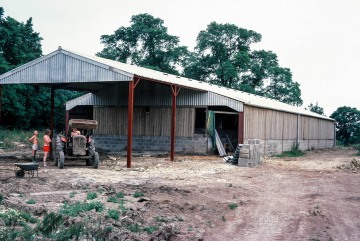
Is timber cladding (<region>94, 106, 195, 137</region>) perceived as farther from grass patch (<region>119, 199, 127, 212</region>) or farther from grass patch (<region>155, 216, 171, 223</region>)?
grass patch (<region>155, 216, 171, 223</region>)

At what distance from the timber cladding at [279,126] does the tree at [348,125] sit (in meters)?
14.7

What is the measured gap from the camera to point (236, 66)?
2058 inches

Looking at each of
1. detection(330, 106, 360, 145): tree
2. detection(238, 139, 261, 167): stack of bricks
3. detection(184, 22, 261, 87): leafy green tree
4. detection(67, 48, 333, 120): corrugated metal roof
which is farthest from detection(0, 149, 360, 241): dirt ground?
detection(330, 106, 360, 145): tree

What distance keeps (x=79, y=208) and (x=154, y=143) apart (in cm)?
1740

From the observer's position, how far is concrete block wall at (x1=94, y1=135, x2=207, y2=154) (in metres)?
24.7

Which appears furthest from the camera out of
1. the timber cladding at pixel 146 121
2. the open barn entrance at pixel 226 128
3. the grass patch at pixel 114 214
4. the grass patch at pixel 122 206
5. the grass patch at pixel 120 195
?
the open barn entrance at pixel 226 128

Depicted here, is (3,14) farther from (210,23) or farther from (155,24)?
(210,23)

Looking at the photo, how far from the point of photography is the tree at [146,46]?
5294 centimetres

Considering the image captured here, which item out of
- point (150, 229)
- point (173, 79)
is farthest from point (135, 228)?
point (173, 79)

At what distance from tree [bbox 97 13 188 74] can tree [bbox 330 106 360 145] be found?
23009 mm

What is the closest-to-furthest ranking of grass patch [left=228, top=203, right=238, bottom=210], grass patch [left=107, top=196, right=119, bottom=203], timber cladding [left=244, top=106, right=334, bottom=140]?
1. grass patch [left=107, top=196, right=119, bottom=203]
2. grass patch [left=228, top=203, right=238, bottom=210]
3. timber cladding [left=244, top=106, right=334, bottom=140]

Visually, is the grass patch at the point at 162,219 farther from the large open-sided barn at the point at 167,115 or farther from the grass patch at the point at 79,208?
the large open-sided barn at the point at 167,115

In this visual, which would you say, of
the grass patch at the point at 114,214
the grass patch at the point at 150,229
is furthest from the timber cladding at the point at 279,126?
the grass patch at the point at 150,229

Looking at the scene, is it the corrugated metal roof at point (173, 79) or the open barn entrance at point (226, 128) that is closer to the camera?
the corrugated metal roof at point (173, 79)
